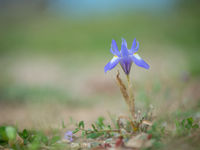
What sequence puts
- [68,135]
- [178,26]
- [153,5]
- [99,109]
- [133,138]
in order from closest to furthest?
[133,138] < [68,135] < [99,109] < [178,26] < [153,5]

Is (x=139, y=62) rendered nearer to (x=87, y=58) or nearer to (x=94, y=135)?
(x=94, y=135)

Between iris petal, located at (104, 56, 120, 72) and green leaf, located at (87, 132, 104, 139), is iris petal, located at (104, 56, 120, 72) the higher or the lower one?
the higher one

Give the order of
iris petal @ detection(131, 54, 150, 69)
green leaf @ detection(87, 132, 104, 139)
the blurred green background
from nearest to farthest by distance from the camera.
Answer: iris petal @ detection(131, 54, 150, 69) < green leaf @ detection(87, 132, 104, 139) < the blurred green background

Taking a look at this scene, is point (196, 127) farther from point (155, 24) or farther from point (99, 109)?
point (155, 24)

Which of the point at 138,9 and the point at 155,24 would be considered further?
the point at 138,9

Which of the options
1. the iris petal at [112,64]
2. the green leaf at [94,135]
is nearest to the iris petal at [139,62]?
the iris petal at [112,64]

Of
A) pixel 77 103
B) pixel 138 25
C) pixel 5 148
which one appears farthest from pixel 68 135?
pixel 138 25

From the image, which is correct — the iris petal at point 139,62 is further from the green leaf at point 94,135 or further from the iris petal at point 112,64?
the green leaf at point 94,135

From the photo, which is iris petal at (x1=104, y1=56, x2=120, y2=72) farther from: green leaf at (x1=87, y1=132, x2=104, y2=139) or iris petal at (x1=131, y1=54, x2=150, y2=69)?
green leaf at (x1=87, y1=132, x2=104, y2=139)

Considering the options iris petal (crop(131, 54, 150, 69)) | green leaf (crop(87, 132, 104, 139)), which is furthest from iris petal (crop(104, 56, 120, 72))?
green leaf (crop(87, 132, 104, 139))
